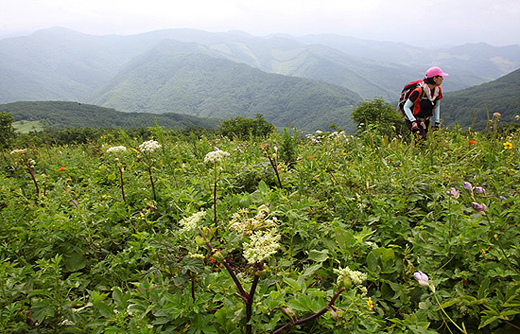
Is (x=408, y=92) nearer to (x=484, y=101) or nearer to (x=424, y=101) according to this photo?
(x=424, y=101)

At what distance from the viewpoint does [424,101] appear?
5.41 meters

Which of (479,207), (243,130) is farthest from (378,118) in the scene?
(243,130)

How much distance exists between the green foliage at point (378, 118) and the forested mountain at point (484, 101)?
74986 millimetres

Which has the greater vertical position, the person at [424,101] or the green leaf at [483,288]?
the person at [424,101]

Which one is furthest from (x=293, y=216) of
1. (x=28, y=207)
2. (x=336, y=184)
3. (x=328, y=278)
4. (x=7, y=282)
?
(x=28, y=207)

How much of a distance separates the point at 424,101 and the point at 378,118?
53.7 inches

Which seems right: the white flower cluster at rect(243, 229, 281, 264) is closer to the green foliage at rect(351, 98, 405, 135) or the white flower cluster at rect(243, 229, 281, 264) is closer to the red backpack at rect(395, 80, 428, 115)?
the green foliage at rect(351, 98, 405, 135)

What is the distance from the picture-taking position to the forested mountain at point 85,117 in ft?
411

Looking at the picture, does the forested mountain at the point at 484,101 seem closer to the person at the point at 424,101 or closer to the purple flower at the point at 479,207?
the person at the point at 424,101

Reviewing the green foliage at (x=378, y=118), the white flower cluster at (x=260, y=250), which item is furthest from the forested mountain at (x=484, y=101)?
the white flower cluster at (x=260, y=250)

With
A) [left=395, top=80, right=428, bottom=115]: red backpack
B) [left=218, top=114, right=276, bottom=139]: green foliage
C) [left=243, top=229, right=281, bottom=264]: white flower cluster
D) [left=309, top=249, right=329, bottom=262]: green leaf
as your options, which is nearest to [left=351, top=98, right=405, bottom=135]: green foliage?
[left=395, top=80, right=428, bottom=115]: red backpack

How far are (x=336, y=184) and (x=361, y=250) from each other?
0.95 metres

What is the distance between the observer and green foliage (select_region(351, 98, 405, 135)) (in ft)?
16.8

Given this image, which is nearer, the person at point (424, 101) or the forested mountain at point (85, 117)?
the person at point (424, 101)
